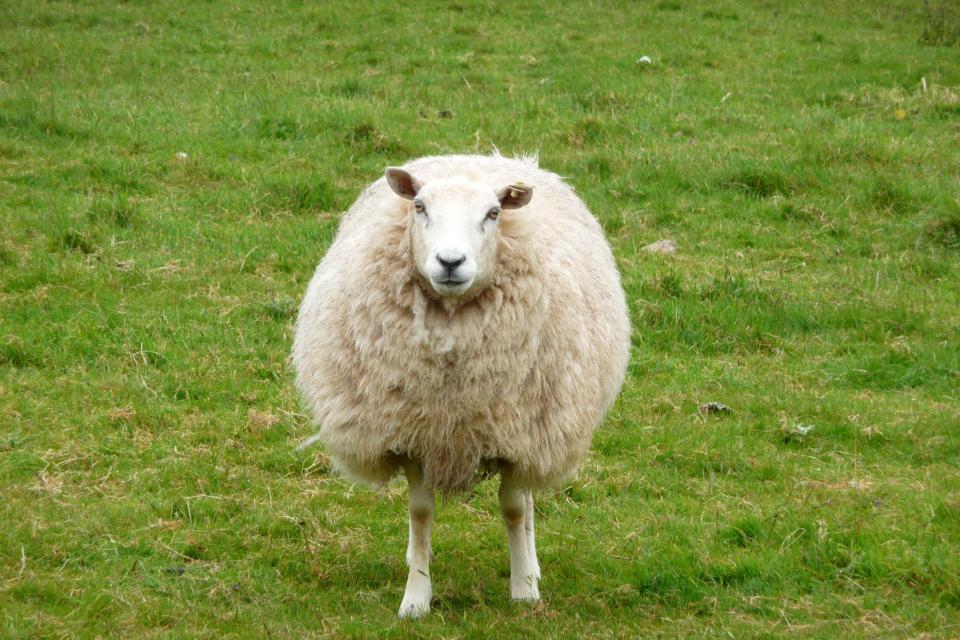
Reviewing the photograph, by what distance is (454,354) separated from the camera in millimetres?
4680

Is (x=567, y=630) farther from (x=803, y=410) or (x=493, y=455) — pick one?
(x=803, y=410)

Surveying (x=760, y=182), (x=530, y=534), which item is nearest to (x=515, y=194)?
(x=530, y=534)

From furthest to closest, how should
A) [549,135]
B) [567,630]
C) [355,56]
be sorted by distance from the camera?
[355,56]
[549,135]
[567,630]

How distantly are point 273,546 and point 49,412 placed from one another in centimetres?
169

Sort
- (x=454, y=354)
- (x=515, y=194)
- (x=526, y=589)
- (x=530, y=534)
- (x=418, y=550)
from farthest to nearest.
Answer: (x=530, y=534), (x=526, y=589), (x=418, y=550), (x=515, y=194), (x=454, y=354)

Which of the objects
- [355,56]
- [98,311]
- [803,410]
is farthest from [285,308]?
[355,56]

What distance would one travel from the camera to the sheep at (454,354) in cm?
467

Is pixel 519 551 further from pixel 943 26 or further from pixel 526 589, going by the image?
pixel 943 26

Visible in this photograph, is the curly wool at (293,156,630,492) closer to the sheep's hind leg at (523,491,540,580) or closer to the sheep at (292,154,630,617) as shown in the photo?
the sheep at (292,154,630,617)

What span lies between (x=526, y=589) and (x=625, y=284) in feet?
11.6

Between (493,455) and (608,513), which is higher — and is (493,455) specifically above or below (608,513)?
above

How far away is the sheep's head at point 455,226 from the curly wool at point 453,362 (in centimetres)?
9

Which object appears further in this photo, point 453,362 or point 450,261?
point 453,362

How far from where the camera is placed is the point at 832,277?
8.59 m
